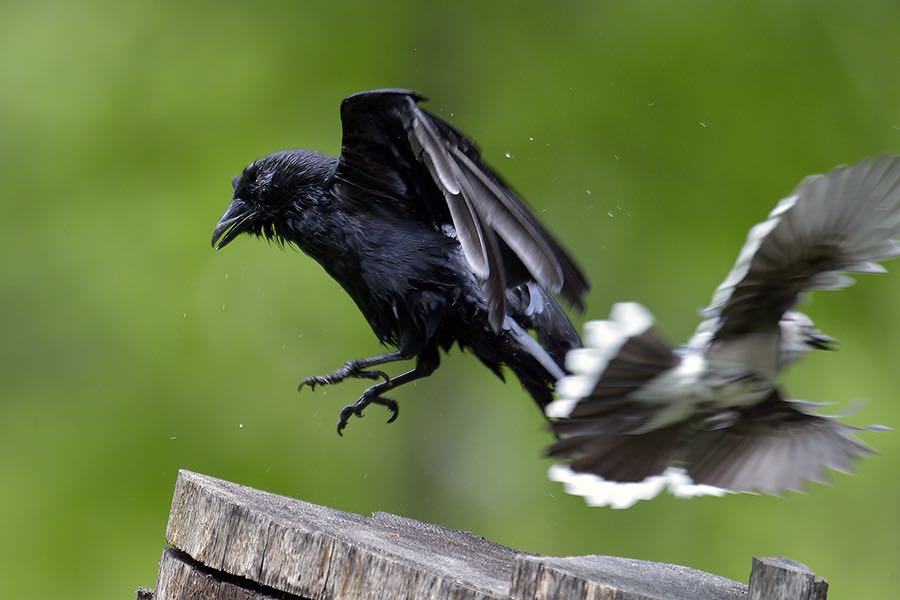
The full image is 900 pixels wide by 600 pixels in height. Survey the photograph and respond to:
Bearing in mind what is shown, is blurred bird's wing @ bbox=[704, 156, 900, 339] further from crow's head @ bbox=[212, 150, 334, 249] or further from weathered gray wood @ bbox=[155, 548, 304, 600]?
crow's head @ bbox=[212, 150, 334, 249]

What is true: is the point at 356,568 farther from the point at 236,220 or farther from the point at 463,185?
the point at 236,220

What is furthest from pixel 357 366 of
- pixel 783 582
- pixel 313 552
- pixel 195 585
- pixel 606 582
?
pixel 783 582

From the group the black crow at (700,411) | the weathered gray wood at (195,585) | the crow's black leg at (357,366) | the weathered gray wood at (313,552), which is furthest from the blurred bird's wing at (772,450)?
the crow's black leg at (357,366)

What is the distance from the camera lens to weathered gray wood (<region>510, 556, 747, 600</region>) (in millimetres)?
2236

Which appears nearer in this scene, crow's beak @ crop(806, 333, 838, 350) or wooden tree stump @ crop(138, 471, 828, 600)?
wooden tree stump @ crop(138, 471, 828, 600)

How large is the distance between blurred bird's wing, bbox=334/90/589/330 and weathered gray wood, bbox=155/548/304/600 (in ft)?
3.57

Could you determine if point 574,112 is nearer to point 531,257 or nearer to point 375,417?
point 375,417

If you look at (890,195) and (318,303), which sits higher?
(318,303)

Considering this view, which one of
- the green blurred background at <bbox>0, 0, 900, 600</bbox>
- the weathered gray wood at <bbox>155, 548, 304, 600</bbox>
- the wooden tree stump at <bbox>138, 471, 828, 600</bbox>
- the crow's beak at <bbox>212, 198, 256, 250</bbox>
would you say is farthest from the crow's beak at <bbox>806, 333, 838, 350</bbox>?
the green blurred background at <bbox>0, 0, 900, 600</bbox>

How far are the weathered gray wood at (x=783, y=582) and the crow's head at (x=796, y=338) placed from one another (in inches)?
29.5

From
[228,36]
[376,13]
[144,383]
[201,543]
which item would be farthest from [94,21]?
[201,543]

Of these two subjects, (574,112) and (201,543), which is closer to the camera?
(201,543)

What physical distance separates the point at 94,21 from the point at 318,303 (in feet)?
6.72

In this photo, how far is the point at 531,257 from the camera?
11.0 feet
